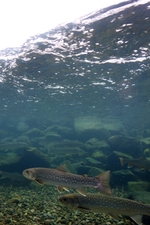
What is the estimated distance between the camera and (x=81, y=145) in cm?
2477

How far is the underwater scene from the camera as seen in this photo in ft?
18.7

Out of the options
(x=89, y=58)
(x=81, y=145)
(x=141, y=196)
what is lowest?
(x=81, y=145)

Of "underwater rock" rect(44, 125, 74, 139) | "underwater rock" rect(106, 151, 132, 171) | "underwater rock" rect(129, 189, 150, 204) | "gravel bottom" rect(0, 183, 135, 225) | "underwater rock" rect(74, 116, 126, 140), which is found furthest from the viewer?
"underwater rock" rect(44, 125, 74, 139)

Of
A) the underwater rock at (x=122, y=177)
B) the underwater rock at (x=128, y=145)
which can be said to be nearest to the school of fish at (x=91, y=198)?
the underwater rock at (x=122, y=177)

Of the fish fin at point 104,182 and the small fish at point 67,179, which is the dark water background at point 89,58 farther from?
the small fish at point 67,179

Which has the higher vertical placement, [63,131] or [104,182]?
[104,182]

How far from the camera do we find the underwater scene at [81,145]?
5.71 metres

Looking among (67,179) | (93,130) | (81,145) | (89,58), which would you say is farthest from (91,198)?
(93,130)

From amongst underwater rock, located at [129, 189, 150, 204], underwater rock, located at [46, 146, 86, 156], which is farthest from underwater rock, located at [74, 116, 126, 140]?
underwater rock, located at [129, 189, 150, 204]

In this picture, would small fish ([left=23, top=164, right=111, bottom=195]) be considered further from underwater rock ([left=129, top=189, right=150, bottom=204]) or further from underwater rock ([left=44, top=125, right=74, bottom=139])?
underwater rock ([left=44, top=125, right=74, bottom=139])

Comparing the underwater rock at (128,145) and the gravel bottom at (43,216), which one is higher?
the gravel bottom at (43,216)

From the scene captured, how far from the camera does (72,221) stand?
622 cm

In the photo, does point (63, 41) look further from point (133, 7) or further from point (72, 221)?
point (72, 221)

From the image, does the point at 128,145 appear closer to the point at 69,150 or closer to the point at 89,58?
the point at 69,150
